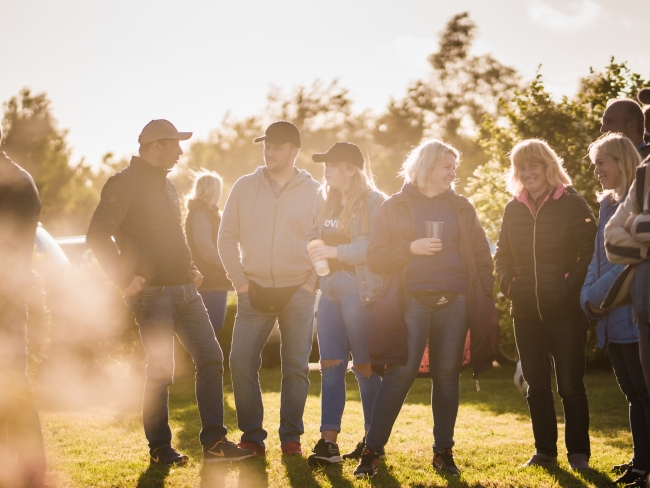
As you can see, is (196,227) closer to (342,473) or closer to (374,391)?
(374,391)

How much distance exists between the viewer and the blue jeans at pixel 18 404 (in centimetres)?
439

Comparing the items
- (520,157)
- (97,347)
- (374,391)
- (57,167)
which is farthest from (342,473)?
(57,167)

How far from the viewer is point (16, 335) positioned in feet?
14.6

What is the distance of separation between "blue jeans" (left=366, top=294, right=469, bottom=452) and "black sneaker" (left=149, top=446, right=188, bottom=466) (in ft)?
4.54

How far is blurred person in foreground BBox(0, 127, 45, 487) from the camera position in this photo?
4406 mm

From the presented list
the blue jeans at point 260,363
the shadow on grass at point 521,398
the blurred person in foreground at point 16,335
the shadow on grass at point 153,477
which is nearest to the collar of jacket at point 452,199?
the blue jeans at point 260,363

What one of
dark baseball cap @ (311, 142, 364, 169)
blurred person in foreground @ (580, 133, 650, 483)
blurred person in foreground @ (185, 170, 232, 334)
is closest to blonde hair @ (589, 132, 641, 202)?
blurred person in foreground @ (580, 133, 650, 483)

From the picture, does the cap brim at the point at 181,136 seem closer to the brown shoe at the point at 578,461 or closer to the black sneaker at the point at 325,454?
the black sneaker at the point at 325,454

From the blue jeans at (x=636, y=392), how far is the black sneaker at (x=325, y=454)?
1.97m

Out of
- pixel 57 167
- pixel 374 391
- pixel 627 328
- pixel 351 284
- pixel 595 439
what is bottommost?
pixel 595 439

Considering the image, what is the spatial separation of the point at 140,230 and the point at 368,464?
2.27 meters

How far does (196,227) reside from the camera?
8086 mm

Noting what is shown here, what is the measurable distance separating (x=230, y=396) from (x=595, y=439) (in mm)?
4371

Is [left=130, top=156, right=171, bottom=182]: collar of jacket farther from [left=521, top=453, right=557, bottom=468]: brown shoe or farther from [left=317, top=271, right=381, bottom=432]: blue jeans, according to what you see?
[left=521, top=453, right=557, bottom=468]: brown shoe
